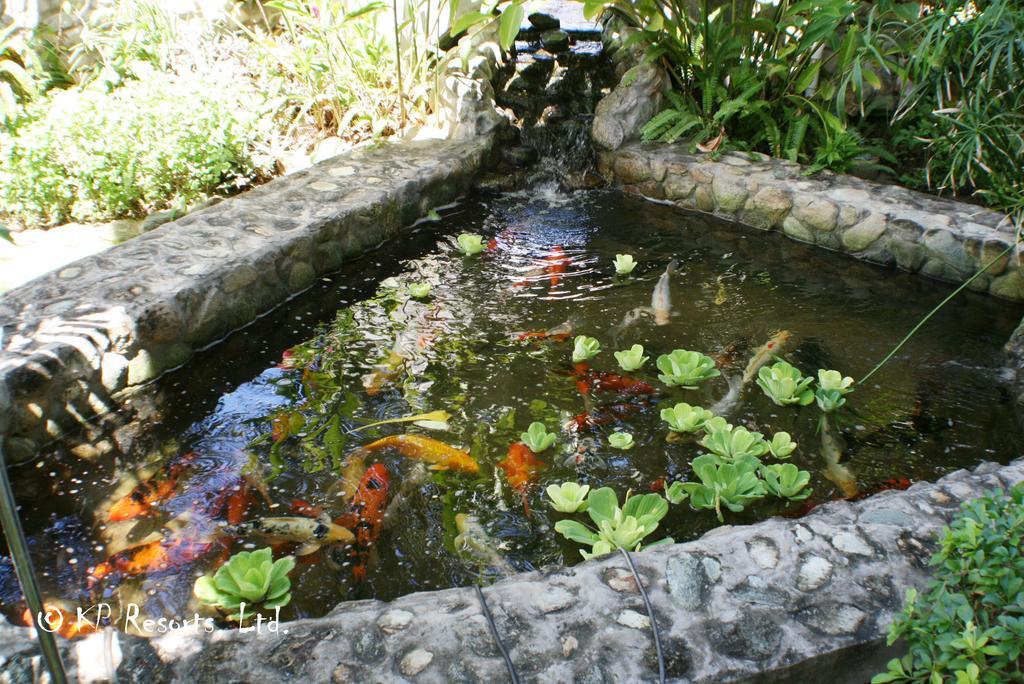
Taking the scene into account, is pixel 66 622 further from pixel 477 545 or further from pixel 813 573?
pixel 813 573

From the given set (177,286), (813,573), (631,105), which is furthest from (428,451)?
(631,105)

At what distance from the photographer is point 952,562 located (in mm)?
1899

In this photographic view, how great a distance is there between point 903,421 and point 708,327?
4.11ft

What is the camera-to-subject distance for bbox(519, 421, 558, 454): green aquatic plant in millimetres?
3305

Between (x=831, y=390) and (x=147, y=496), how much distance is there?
3236 millimetres

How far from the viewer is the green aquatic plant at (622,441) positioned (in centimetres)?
335

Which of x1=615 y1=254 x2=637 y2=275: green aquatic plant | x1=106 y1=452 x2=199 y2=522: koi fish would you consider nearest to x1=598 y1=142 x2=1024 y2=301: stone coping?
x1=615 y1=254 x2=637 y2=275: green aquatic plant

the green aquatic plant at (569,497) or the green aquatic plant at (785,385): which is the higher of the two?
the green aquatic plant at (785,385)

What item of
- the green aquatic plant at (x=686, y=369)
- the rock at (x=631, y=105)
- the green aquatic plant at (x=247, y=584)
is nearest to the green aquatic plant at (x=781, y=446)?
the green aquatic plant at (x=686, y=369)

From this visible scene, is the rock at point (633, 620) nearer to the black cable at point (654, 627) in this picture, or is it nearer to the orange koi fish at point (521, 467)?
the black cable at point (654, 627)

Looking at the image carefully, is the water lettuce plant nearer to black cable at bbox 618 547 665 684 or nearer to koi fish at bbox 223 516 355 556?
black cable at bbox 618 547 665 684

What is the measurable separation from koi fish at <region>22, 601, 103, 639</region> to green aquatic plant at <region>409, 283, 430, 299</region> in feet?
9.06

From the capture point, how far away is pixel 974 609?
1870 millimetres

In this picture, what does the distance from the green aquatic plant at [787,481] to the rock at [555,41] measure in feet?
24.9
